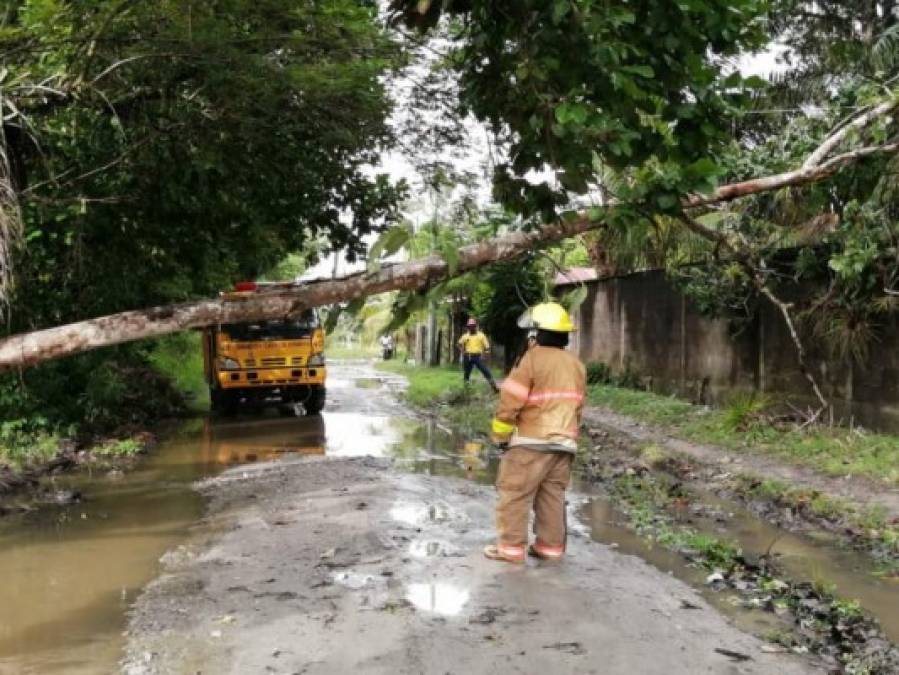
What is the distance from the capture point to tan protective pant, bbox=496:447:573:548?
20.5 feet

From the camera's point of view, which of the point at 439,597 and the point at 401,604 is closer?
the point at 401,604

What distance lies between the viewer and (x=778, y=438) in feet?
36.9

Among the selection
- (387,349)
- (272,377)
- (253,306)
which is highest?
(253,306)

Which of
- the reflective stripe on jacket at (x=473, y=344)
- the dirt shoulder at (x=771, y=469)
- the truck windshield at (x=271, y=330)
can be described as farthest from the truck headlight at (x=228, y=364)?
the dirt shoulder at (x=771, y=469)

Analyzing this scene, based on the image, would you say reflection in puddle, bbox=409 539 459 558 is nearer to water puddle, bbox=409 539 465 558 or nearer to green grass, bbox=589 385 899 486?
water puddle, bbox=409 539 465 558

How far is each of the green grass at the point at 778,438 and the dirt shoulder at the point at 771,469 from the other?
0.15 m

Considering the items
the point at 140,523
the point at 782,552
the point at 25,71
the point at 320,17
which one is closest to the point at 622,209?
the point at 782,552

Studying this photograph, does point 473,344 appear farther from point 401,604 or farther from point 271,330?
point 401,604

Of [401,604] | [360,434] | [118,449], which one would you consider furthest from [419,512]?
[360,434]

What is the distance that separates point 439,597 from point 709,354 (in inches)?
412

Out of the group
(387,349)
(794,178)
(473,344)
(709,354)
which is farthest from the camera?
(387,349)

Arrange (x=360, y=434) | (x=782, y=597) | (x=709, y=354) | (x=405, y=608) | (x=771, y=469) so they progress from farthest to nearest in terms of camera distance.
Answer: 1. (x=709, y=354)
2. (x=360, y=434)
3. (x=771, y=469)
4. (x=782, y=597)
5. (x=405, y=608)

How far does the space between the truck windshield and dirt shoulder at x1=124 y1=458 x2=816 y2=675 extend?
9484mm

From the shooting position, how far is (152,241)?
38.4 feet
